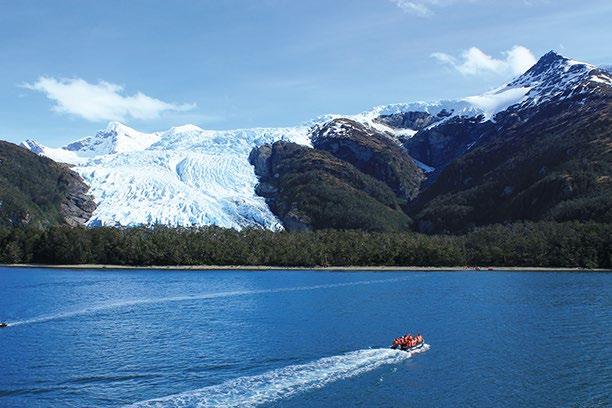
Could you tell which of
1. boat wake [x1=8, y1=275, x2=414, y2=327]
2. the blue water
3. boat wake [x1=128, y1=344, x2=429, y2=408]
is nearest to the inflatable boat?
boat wake [x1=128, y1=344, x2=429, y2=408]

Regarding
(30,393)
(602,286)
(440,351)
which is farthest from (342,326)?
(602,286)

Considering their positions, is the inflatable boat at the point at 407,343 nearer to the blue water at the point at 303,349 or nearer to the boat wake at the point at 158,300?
the blue water at the point at 303,349

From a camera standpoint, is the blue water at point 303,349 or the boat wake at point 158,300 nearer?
the blue water at point 303,349

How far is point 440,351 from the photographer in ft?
275

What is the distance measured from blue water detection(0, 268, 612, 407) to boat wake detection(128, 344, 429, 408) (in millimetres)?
187

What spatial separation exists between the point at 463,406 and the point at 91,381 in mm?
35583

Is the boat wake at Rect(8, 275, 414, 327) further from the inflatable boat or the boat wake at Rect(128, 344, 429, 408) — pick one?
the inflatable boat

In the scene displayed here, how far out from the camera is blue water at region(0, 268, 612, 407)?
6450 cm

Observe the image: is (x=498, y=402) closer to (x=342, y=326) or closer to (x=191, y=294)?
(x=342, y=326)

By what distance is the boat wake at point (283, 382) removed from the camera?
61.3m

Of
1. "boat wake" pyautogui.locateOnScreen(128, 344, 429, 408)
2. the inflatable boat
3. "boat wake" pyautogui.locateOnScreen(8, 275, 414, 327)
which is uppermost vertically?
"boat wake" pyautogui.locateOnScreen(8, 275, 414, 327)

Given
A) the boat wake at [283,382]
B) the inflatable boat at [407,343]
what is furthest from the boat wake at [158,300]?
the inflatable boat at [407,343]

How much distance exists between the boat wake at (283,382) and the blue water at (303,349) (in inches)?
7.4

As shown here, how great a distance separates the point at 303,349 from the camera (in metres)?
84.3
